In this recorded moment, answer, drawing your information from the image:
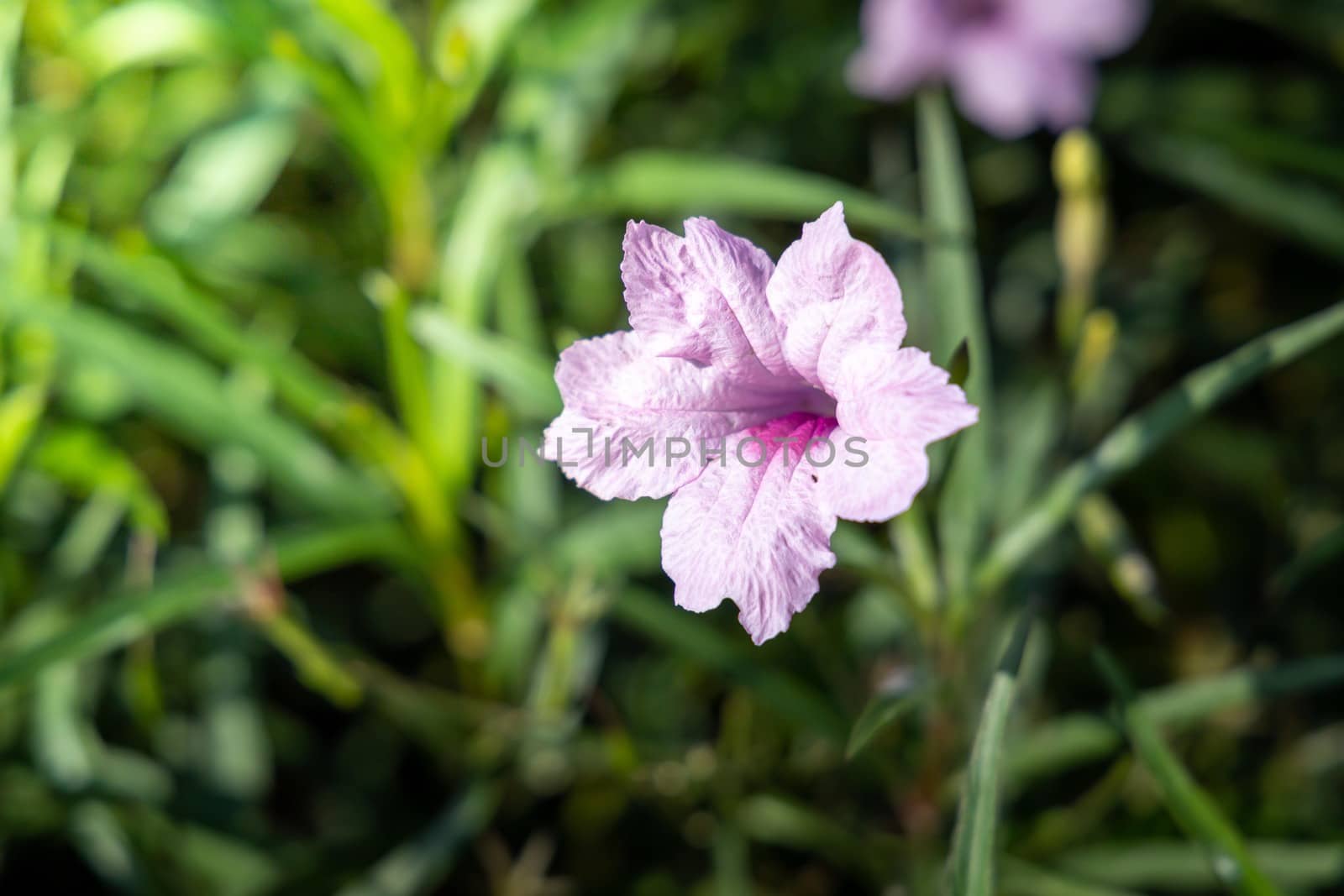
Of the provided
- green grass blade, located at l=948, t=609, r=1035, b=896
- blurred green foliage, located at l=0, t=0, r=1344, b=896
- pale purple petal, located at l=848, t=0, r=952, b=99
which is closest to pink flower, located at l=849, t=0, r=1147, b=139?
pale purple petal, located at l=848, t=0, r=952, b=99

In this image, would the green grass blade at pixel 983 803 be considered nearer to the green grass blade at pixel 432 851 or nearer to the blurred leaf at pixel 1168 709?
the blurred leaf at pixel 1168 709

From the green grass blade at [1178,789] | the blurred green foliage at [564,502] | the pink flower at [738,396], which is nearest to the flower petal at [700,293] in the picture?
the pink flower at [738,396]

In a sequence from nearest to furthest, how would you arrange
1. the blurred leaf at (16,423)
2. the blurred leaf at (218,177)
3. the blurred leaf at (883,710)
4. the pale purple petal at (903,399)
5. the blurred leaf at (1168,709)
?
the pale purple petal at (903,399) → the blurred leaf at (883,710) → the blurred leaf at (1168,709) → the blurred leaf at (16,423) → the blurred leaf at (218,177)

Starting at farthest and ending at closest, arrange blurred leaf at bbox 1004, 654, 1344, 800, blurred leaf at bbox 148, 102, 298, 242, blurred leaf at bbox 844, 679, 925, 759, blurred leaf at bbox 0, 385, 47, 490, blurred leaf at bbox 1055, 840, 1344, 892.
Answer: blurred leaf at bbox 148, 102, 298, 242, blurred leaf at bbox 0, 385, 47, 490, blurred leaf at bbox 1055, 840, 1344, 892, blurred leaf at bbox 1004, 654, 1344, 800, blurred leaf at bbox 844, 679, 925, 759

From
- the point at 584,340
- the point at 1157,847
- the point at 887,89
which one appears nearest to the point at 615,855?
the point at 1157,847

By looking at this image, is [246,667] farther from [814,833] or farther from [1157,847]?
[1157,847]

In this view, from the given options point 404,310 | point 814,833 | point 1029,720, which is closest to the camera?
point 404,310

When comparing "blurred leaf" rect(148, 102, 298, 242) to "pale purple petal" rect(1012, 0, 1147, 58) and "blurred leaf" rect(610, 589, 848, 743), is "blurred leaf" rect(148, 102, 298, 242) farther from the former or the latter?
"pale purple petal" rect(1012, 0, 1147, 58)
